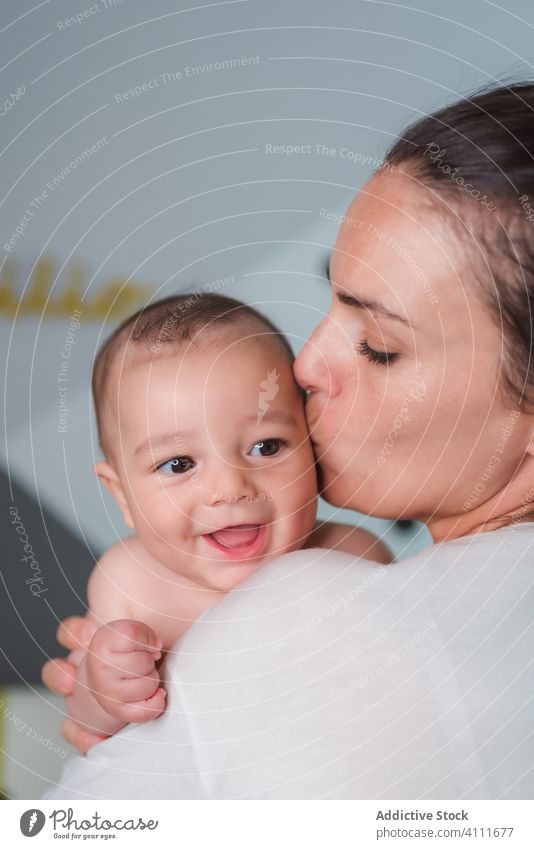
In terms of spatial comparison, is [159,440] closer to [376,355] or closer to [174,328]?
[174,328]

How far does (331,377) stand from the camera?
781mm

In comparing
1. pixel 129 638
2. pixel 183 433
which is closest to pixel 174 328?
pixel 183 433

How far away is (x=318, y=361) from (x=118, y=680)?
30 centimetres

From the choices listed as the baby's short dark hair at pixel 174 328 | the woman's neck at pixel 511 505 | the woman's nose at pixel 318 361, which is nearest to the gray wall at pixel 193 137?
the baby's short dark hair at pixel 174 328

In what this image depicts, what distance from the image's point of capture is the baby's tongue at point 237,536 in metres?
0.79

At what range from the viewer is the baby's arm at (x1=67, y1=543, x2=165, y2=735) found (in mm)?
653

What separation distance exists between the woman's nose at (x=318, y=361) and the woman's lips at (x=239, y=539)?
0.13m

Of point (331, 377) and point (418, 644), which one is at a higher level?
point (331, 377)

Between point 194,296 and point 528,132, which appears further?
point 194,296

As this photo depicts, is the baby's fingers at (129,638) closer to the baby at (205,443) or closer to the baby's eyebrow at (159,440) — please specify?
the baby at (205,443)

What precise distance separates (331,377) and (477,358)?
0.42 feet

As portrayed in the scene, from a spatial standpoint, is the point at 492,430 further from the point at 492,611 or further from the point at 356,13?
the point at 356,13

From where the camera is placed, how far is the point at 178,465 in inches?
31.0
